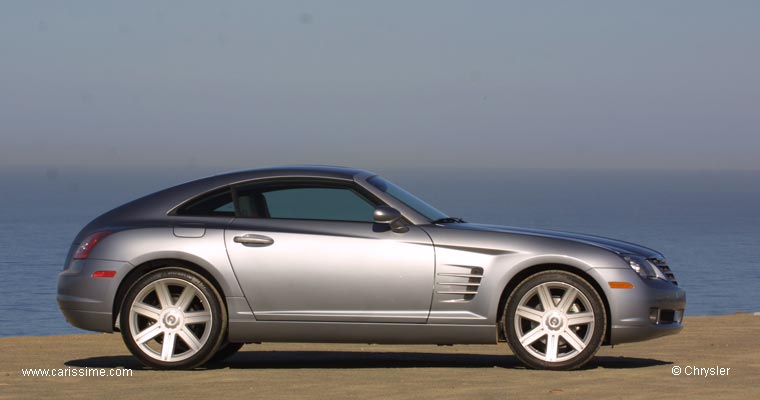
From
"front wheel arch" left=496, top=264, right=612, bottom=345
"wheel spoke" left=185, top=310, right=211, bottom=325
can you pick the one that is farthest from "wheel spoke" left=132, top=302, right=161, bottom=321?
"front wheel arch" left=496, top=264, right=612, bottom=345

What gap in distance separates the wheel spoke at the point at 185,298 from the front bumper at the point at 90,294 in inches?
17.7

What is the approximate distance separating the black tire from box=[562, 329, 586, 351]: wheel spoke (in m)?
2.64

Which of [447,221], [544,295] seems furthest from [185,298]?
[544,295]

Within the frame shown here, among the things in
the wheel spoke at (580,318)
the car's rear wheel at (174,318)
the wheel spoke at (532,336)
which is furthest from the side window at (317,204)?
the wheel spoke at (580,318)

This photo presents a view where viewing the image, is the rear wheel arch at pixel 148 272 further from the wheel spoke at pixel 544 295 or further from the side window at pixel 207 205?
the wheel spoke at pixel 544 295

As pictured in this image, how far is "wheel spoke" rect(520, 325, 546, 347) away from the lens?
Answer: 9.82 meters

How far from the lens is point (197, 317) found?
32.9ft

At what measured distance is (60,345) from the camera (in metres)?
13.0

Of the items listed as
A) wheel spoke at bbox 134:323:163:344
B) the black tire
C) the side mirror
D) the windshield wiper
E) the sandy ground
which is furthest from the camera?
the black tire

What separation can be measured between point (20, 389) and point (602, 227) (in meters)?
101

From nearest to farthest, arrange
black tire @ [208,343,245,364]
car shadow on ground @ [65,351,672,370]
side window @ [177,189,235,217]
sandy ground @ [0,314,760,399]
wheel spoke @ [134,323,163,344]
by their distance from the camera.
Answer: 1. sandy ground @ [0,314,760,399]
2. wheel spoke @ [134,323,163,344]
3. side window @ [177,189,235,217]
4. car shadow on ground @ [65,351,672,370]
5. black tire @ [208,343,245,364]

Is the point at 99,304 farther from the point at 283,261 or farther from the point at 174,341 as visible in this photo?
the point at 283,261

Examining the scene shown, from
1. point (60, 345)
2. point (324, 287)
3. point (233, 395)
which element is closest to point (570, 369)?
point (324, 287)

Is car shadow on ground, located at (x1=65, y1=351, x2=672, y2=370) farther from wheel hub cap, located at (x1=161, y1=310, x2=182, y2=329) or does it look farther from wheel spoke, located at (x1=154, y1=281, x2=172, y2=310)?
wheel spoke, located at (x1=154, y1=281, x2=172, y2=310)
